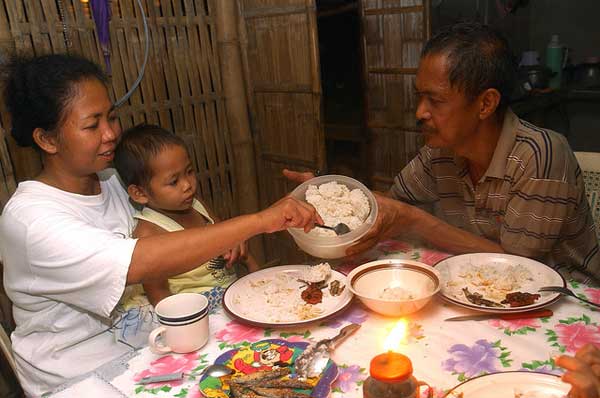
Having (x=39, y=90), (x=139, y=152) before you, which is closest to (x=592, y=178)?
(x=139, y=152)

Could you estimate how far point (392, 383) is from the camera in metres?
0.95

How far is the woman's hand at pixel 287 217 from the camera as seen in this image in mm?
1600

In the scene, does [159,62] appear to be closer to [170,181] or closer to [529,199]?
[170,181]

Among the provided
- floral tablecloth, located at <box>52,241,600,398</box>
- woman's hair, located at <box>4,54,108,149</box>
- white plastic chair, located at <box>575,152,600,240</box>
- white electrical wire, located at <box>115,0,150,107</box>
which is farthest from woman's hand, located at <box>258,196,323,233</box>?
white electrical wire, located at <box>115,0,150,107</box>

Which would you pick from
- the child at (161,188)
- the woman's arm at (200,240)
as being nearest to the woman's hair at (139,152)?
the child at (161,188)

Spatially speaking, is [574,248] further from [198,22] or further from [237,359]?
[198,22]

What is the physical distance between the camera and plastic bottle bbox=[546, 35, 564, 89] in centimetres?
479

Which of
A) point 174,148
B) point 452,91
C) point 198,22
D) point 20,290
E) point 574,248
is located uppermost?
point 198,22

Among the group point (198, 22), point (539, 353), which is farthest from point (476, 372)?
point (198, 22)

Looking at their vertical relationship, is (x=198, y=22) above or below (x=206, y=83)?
above

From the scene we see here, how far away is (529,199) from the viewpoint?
1758mm

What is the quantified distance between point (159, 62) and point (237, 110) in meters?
0.69

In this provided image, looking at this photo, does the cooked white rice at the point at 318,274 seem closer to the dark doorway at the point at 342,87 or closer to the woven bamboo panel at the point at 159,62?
the woven bamboo panel at the point at 159,62

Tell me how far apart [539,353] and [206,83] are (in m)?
3.04
